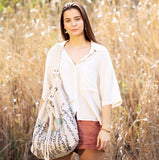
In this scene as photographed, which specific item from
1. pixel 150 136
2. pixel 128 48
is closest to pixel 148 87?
pixel 150 136

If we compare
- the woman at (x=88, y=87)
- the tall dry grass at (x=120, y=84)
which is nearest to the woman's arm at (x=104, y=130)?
the woman at (x=88, y=87)

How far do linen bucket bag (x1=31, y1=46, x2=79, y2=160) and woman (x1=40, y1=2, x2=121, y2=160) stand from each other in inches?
1.7

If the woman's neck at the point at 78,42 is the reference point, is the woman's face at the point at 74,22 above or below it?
above

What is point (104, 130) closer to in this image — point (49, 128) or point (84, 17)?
point (49, 128)

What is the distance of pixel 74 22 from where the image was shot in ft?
5.67

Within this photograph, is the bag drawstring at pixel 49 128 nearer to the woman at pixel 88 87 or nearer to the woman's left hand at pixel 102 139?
the woman at pixel 88 87

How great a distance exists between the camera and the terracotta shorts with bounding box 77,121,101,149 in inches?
65.2

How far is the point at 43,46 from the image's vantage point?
333 centimetres

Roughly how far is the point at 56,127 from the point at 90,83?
0.91 ft

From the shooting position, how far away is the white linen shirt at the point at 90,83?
1684 millimetres

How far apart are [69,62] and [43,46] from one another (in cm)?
165

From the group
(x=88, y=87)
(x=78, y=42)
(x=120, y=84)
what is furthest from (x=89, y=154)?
(x=120, y=84)

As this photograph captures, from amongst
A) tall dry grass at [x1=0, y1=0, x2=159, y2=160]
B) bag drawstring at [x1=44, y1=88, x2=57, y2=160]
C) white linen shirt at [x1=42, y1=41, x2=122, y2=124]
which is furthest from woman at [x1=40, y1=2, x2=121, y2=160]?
tall dry grass at [x1=0, y1=0, x2=159, y2=160]

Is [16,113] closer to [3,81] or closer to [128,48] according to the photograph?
[3,81]
